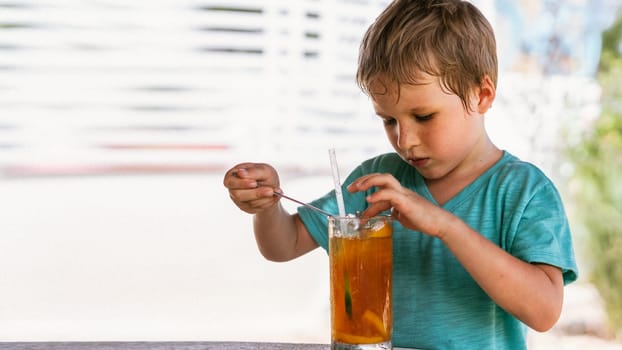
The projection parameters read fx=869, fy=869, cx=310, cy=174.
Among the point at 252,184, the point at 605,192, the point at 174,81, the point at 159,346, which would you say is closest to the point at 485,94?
the point at 252,184

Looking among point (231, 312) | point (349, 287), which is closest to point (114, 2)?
point (231, 312)

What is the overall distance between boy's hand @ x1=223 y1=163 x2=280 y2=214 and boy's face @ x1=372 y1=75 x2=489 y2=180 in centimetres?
21

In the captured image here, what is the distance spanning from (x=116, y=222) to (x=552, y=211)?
3421mm

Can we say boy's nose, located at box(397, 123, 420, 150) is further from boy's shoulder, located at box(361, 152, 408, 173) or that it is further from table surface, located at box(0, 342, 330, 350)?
table surface, located at box(0, 342, 330, 350)

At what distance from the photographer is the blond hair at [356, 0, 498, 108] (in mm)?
1385

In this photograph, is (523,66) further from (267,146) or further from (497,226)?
(497,226)

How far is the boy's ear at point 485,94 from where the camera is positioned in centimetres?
147

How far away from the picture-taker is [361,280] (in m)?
1.21

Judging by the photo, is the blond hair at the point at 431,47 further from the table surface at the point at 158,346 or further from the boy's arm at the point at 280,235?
the table surface at the point at 158,346

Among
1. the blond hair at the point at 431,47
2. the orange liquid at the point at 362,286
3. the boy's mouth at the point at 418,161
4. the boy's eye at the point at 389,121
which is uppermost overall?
the blond hair at the point at 431,47

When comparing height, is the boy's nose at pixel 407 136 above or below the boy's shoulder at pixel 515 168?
above

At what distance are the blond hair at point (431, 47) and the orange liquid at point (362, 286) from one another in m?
0.30

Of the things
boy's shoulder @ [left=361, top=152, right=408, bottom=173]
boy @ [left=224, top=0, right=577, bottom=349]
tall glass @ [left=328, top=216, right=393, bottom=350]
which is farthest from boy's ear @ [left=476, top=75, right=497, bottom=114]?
tall glass @ [left=328, top=216, right=393, bottom=350]

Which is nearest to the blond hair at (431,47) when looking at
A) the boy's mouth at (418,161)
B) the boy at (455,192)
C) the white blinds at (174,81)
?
the boy at (455,192)
